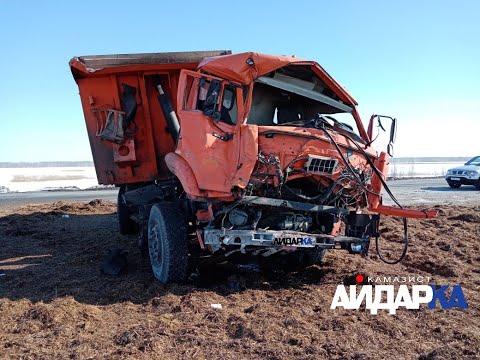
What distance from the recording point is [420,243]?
818 centimetres

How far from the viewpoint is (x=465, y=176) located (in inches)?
795

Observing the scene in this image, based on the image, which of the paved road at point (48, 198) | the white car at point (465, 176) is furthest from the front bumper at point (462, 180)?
the paved road at point (48, 198)

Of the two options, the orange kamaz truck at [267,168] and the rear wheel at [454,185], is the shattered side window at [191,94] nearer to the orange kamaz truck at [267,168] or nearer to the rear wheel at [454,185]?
the orange kamaz truck at [267,168]

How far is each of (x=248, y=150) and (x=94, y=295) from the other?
8.21 feet

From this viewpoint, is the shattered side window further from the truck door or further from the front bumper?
the front bumper


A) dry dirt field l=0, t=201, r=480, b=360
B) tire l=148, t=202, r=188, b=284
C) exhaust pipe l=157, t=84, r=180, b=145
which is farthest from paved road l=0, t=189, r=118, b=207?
tire l=148, t=202, r=188, b=284

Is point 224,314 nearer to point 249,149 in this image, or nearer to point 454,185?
point 249,149

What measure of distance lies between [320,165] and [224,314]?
1.95 m

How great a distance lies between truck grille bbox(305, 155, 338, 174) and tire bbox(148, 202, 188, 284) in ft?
6.05

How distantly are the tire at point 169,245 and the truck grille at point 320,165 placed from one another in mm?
1843

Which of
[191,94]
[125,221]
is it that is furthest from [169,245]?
[125,221]

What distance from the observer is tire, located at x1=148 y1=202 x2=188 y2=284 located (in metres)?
5.73

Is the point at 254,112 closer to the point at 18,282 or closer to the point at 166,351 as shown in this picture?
the point at 166,351

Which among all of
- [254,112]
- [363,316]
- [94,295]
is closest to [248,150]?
[254,112]
